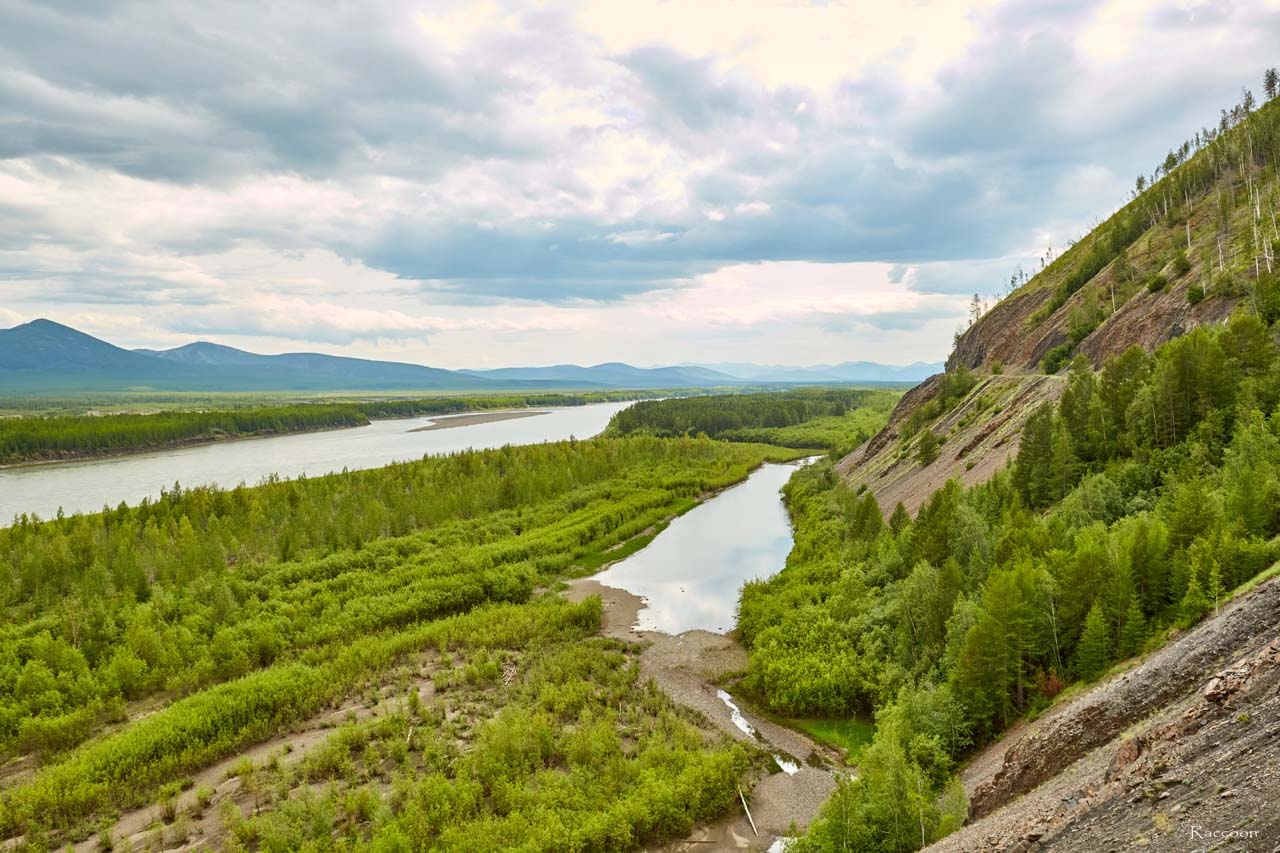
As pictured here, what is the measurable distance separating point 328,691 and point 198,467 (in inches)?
4284

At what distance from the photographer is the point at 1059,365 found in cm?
6731

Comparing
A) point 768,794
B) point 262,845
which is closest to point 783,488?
point 768,794

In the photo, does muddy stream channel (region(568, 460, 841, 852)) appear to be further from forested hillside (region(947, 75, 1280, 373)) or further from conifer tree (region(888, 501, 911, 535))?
forested hillside (region(947, 75, 1280, 373))

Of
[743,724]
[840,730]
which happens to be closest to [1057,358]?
[840,730]

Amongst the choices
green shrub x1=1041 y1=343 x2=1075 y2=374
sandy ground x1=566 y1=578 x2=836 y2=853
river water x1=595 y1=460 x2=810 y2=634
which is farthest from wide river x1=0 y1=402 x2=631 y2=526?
green shrub x1=1041 y1=343 x2=1075 y2=374

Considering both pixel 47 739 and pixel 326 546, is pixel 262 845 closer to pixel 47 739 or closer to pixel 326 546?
pixel 47 739

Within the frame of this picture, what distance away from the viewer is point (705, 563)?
6306 centimetres

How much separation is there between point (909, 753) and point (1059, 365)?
57.6 metres

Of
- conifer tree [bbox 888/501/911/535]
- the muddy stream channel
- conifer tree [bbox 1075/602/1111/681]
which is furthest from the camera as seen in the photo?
conifer tree [bbox 888/501/911/535]

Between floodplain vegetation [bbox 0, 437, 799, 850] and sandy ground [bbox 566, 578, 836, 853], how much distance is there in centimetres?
122

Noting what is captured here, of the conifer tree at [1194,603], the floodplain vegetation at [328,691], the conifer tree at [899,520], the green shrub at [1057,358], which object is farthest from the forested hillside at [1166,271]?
the floodplain vegetation at [328,691]

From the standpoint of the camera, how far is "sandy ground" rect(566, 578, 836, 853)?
24359mm

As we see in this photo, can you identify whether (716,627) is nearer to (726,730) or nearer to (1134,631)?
(726,730)

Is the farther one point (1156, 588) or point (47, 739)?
point (47, 739)
